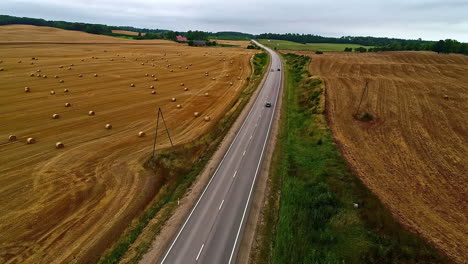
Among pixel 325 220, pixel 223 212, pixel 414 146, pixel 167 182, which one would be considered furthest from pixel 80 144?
pixel 414 146

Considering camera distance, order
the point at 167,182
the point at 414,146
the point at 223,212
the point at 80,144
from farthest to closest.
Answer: the point at 80,144
the point at 414,146
the point at 167,182
the point at 223,212

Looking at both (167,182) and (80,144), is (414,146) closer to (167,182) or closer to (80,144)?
(167,182)

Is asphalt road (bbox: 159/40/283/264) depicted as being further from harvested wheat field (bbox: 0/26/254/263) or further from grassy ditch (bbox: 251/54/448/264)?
harvested wheat field (bbox: 0/26/254/263)

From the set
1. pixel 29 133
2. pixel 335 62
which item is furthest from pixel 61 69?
pixel 335 62

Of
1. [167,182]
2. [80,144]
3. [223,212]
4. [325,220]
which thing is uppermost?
[80,144]

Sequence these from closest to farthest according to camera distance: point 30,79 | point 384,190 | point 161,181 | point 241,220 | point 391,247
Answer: point 391,247 < point 241,220 < point 384,190 < point 161,181 < point 30,79

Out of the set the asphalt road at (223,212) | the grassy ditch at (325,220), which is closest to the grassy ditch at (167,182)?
the asphalt road at (223,212)

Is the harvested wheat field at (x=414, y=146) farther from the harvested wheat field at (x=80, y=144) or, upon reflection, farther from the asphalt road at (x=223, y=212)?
the harvested wheat field at (x=80, y=144)

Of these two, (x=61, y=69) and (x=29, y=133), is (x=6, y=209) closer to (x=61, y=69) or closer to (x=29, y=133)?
(x=29, y=133)
